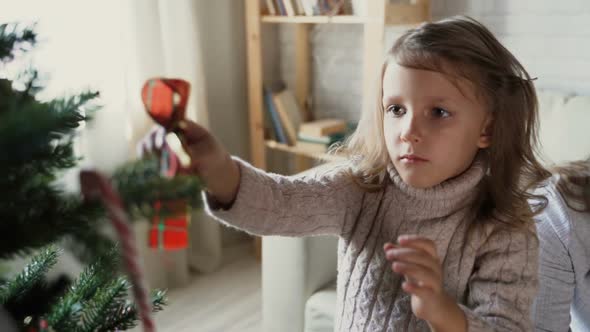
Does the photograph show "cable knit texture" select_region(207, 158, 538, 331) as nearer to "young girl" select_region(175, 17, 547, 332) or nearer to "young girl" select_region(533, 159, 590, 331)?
"young girl" select_region(175, 17, 547, 332)

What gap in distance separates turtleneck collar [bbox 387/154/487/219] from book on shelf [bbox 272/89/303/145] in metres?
1.50

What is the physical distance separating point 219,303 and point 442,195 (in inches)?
60.1

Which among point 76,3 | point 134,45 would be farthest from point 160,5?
point 76,3

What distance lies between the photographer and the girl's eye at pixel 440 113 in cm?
78

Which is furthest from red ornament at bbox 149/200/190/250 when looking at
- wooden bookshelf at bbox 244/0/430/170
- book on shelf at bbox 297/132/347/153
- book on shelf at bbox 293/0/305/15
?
book on shelf at bbox 293/0/305/15

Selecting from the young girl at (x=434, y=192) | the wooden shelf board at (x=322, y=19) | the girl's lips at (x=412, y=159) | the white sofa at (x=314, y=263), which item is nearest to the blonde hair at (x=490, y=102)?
the young girl at (x=434, y=192)

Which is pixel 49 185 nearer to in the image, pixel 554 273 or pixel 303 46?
pixel 554 273

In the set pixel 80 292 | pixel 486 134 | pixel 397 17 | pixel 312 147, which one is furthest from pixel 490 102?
pixel 312 147

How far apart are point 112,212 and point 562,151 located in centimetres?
132

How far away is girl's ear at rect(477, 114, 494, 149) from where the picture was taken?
33.5 inches

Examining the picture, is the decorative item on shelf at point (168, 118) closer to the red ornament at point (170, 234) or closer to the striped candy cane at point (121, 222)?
the red ornament at point (170, 234)

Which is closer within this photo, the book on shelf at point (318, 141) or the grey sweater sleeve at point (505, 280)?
the grey sweater sleeve at point (505, 280)

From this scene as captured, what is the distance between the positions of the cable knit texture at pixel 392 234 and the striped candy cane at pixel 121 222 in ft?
1.10

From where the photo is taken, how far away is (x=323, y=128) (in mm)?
2203
